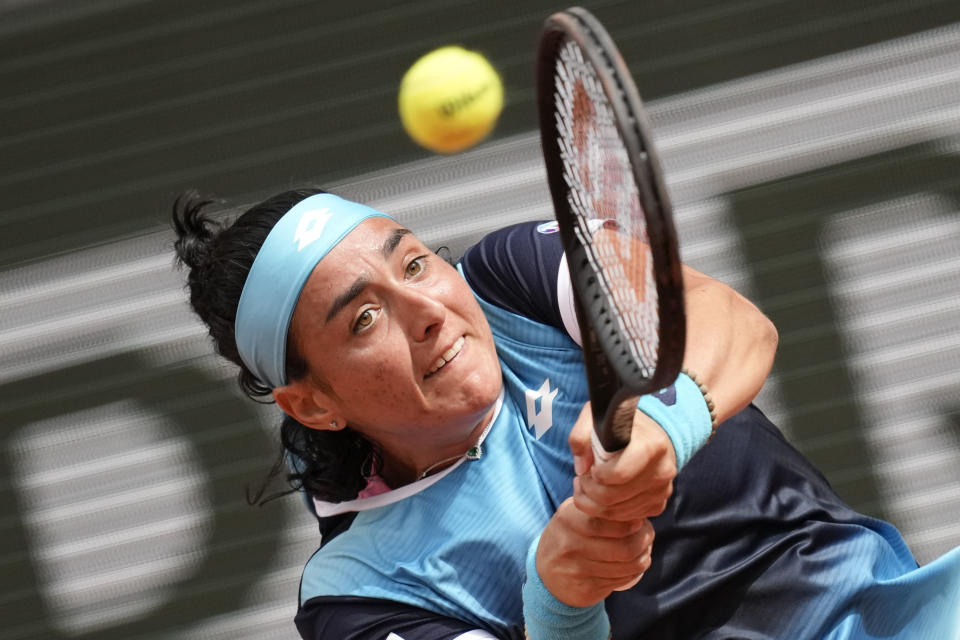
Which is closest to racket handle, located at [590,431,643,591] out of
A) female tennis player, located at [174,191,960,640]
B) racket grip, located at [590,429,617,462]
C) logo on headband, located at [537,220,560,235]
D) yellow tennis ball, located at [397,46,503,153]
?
racket grip, located at [590,429,617,462]

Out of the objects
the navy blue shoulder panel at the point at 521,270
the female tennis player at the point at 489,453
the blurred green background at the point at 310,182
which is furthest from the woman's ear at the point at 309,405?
the blurred green background at the point at 310,182

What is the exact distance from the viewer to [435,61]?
3096 millimetres

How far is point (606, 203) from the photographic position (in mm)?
1618

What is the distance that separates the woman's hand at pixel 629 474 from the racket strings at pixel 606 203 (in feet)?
0.43

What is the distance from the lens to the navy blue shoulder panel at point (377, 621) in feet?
6.78

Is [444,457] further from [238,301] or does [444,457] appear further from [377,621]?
[238,301]

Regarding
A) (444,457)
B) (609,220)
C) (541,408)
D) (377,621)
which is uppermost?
(609,220)

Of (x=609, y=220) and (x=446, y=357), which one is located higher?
(x=609, y=220)

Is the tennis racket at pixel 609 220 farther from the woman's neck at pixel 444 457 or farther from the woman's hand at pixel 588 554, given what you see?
the woman's neck at pixel 444 457

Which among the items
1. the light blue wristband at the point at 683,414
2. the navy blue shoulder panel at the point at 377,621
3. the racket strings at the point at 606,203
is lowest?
the navy blue shoulder panel at the point at 377,621

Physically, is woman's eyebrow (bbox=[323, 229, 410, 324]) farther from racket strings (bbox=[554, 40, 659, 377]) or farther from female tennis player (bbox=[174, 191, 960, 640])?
racket strings (bbox=[554, 40, 659, 377])

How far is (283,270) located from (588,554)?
0.84 metres

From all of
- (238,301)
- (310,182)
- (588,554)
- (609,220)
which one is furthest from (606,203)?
(310,182)

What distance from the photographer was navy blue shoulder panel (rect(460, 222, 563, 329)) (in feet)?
7.10
